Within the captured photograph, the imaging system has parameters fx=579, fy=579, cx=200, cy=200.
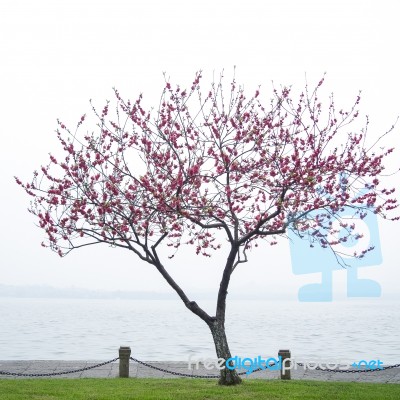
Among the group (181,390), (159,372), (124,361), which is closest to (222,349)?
(181,390)

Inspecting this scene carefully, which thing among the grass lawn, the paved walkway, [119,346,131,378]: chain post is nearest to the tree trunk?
the grass lawn

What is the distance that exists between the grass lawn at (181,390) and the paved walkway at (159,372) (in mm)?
1337

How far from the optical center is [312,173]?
1302 cm

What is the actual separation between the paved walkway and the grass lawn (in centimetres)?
134

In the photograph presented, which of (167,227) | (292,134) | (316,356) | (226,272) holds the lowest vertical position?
(316,356)

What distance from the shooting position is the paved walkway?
53.7 feet

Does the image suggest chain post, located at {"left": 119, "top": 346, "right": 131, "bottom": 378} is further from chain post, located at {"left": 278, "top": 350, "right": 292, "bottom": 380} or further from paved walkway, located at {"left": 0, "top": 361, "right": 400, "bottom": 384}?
chain post, located at {"left": 278, "top": 350, "right": 292, "bottom": 380}

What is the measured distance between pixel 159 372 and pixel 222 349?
476cm

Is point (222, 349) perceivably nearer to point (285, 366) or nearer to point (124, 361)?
point (285, 366)

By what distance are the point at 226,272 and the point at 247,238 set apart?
961mm

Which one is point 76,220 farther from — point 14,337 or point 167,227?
point 14,337

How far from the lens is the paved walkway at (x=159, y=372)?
53.7 feet

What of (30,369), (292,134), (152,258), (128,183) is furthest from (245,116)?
(30,369)

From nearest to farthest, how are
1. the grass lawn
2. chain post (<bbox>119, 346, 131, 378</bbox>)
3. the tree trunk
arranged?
the grass lawn, the tree trunk, chain post (<bbox>119, 346, 131, 378</bbox>)
